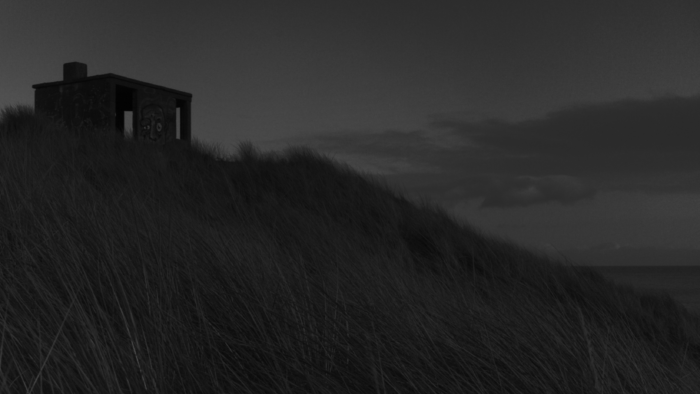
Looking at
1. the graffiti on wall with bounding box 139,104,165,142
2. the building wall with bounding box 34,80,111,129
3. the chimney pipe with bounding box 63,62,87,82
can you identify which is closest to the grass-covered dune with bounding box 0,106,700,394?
the building wall with bounding box 34,80,111,129

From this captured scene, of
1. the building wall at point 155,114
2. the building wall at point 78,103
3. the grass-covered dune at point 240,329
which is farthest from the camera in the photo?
the building wall at point 155,114

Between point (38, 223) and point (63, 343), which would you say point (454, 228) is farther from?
point (63, 343)

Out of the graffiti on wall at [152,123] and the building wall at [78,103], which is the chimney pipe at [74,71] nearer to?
the building wall at [78,103]

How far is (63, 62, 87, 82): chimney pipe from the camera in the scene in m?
12.2

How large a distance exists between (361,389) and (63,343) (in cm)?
91

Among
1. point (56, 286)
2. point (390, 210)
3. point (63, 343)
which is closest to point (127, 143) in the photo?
point (390, 210)

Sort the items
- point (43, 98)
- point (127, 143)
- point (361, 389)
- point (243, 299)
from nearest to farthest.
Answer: point (361, 389) → point (243, 299) → point (127, 143) → point (43, 98)

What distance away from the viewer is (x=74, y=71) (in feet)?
40.3

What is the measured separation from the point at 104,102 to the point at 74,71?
1.44m

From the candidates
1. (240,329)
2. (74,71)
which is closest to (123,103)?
(74,71)

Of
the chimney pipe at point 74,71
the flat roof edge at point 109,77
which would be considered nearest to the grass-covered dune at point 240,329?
the flat roof edge at point 109,77

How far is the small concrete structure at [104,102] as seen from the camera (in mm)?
11602

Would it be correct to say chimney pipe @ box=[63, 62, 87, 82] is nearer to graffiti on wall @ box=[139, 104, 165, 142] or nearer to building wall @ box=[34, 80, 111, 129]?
building wall @ box=[34, 80, 111, 129]

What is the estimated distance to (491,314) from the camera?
7.64ft
